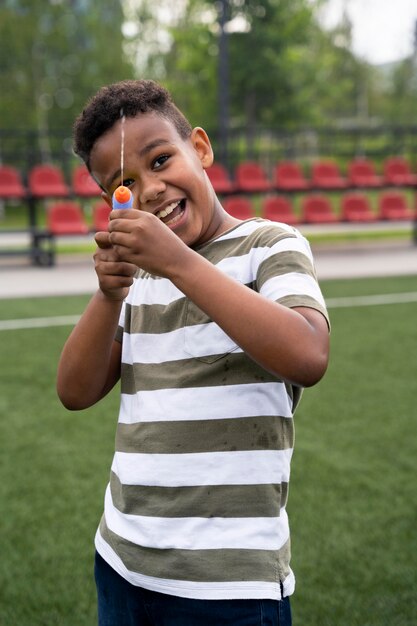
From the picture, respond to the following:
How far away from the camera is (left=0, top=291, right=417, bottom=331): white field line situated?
605 centimetres

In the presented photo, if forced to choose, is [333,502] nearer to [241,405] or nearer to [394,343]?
[241,405]

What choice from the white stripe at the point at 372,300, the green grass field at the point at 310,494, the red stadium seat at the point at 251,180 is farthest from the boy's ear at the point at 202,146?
the red stadium seat at the point at 251,180

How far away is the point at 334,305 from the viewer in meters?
6.74

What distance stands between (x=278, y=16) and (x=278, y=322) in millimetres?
21743

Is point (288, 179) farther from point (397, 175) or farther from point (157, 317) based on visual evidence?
point (157, 317)

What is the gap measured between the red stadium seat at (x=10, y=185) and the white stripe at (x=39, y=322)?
4289mm

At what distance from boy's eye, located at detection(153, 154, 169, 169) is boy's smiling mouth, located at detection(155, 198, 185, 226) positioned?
0.06 meters

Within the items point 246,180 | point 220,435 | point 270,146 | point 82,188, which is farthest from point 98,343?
point 270,146

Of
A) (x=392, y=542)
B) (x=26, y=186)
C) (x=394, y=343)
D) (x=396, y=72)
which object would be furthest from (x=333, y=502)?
(x=396, y=72)

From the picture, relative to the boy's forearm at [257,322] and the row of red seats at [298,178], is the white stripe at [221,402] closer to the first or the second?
the boy's forearm at [257,322]

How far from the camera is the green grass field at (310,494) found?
7.34ft

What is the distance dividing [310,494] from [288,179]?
10.1 meters

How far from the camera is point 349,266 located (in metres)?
9.51

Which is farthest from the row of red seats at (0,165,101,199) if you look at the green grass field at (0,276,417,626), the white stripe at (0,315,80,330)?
the green grass field at (0,276,417,626)
